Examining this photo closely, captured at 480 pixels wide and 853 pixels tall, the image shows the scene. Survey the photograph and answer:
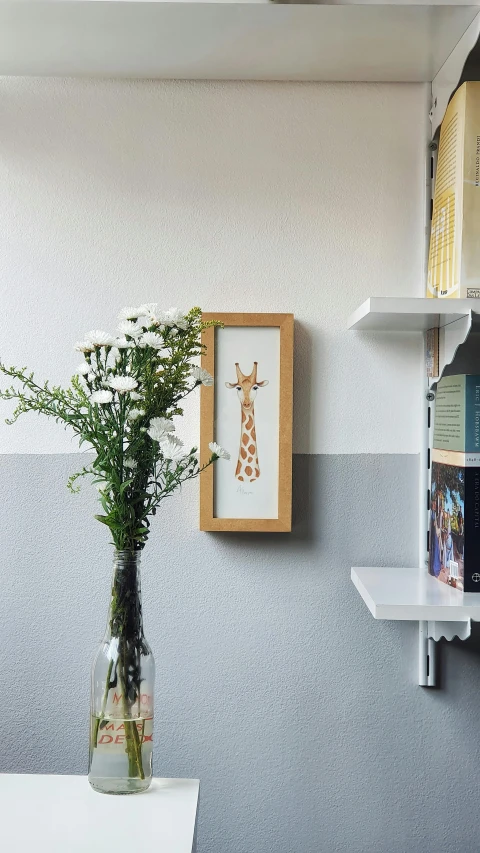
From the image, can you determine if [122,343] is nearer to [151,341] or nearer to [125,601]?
[151,341]

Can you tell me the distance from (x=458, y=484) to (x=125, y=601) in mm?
520

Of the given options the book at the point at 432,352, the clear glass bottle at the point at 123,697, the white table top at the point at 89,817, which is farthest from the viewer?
the book at the point at 432,352

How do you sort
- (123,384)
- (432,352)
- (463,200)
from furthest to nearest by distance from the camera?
(432,352), (463,200), (123,384)

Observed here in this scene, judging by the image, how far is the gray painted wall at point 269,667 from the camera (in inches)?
54.2

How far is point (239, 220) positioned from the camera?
1408mm

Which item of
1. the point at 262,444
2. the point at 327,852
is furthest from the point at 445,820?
the point at 262,444

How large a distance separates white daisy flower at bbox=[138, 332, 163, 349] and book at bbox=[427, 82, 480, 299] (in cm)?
44

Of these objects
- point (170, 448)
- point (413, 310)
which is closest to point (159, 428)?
point (170, 448)

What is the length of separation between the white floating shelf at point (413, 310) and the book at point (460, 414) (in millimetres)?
96

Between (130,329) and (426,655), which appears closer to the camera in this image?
(130,329)

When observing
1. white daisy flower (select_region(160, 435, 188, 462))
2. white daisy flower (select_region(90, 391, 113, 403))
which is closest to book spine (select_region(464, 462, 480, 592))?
white daisy flower (select_region(160, 435, 188, 462))

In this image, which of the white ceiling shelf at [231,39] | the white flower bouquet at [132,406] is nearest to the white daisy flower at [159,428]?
the white flower bouquet at [132,406]

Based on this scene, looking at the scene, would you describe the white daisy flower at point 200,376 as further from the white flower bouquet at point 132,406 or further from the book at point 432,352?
the book at point 432,352

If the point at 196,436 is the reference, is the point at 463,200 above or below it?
above
